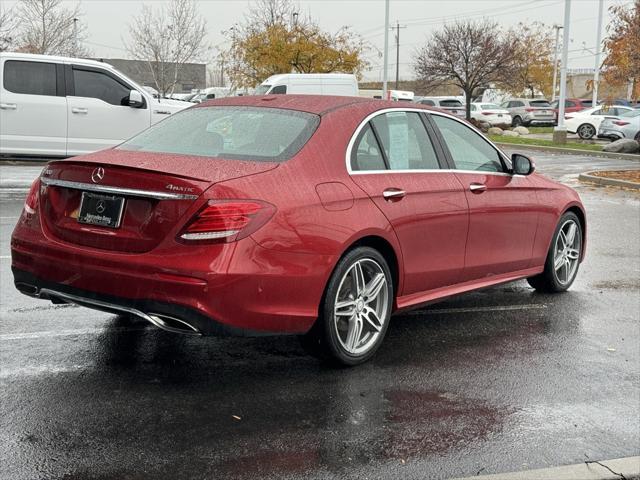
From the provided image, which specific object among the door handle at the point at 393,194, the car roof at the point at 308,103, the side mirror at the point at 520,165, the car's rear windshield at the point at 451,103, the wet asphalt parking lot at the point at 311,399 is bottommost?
the wet asphalt parking lot at the point at 311,399

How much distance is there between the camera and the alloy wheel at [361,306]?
190 inches

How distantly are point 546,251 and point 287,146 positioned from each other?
299 centimetres

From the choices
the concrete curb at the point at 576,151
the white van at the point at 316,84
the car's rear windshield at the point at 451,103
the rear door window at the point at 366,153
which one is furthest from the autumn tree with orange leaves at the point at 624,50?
the car's rear windshield at the point at 451,103

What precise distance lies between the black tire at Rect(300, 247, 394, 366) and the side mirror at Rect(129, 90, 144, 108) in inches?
410

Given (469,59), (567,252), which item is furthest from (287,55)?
(567,252)

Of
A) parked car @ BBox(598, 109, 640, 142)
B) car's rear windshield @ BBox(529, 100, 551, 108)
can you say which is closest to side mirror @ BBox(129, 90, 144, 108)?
parked car @ BBox(598, 109, 640, 142)

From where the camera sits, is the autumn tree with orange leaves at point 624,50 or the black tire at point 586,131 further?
the black tire at point 586,131

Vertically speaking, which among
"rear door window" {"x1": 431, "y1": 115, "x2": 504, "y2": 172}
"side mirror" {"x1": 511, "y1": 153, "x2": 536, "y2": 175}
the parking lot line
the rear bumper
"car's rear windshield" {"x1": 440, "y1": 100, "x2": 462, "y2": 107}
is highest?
"rear door window" {"x1": 431, "y1": 115, "x2": 504, "y2": 172}

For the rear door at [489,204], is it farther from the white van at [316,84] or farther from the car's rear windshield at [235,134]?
the white van at [316,84]

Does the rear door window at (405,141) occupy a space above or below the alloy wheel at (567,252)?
above

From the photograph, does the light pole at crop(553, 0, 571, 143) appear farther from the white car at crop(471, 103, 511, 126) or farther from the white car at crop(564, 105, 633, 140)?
the white car at crop(471, 103, 511, 126)

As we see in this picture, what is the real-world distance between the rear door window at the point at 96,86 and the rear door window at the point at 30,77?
417mm

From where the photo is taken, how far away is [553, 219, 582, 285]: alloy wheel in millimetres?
7086

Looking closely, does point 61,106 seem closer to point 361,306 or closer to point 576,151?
point 361,306
